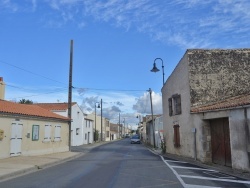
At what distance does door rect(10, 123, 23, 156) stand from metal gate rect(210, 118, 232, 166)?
13.3m

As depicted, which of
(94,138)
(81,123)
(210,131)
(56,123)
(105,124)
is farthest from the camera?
(105,124)

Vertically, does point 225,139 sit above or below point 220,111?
below

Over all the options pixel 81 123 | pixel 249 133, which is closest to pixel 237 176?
pixel 249 133

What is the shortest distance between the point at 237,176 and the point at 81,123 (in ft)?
148

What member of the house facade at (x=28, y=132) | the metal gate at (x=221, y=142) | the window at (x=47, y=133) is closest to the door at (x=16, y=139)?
the house facade at (x=28, y=132)

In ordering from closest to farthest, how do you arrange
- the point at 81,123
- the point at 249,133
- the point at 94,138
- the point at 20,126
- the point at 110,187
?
the point at 110,187 → the point at 249,133 → the point at 20,126 → the point at 81,123 → the point at 94,138

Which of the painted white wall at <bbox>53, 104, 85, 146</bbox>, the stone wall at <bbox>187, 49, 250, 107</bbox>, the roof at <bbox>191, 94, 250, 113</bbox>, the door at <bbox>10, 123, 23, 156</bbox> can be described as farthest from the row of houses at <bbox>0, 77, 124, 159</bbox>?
the painted white wall at <bbox>53, 104, 85, 146</bbox>

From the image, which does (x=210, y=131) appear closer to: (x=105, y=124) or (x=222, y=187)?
(x=222, y=187)

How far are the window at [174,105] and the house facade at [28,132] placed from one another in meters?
10.4

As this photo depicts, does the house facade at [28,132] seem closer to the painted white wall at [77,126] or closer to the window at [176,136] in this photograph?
the window at [176,136]

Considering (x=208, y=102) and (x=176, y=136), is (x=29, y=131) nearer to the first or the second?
(x=176, y=136)

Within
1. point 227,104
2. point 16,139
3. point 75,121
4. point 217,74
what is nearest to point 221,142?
point 227,104

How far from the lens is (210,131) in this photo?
19812mm

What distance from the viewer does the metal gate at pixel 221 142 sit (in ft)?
56.7
